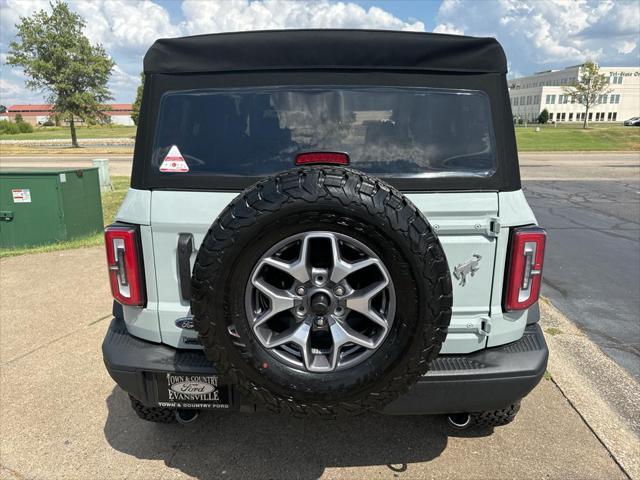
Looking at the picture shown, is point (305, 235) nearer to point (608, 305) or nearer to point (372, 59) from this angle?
point (372, 59)

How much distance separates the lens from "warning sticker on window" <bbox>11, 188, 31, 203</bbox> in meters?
6.67

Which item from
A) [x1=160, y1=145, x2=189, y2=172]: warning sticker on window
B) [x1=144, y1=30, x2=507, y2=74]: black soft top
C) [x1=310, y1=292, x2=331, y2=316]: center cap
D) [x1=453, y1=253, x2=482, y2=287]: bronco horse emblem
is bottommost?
[x1=310, y1=292, x2=331, y2=316]: center cap

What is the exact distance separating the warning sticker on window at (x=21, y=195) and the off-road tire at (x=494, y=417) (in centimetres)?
651

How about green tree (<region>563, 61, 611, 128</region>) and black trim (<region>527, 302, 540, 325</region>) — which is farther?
green tree (<region>563, 61, 611, 128</region>)

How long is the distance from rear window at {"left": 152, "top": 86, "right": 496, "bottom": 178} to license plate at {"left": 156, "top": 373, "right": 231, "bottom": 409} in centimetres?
97

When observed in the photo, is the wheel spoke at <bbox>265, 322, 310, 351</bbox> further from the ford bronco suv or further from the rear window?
the rear window

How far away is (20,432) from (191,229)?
6.07 feet

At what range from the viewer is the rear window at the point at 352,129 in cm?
226

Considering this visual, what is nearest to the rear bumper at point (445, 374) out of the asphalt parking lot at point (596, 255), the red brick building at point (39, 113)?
the asphalt parking lot at point (596, 255)

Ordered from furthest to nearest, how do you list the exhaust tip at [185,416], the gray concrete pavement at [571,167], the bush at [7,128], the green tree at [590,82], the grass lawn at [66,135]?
the bush at [7,128], the green tree at [590,82], the grass lawn at [66,135], the gray concrete pavement at [571,167], the exhaust tip at [185,416]

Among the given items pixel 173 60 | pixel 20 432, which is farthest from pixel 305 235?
pixel 20 432

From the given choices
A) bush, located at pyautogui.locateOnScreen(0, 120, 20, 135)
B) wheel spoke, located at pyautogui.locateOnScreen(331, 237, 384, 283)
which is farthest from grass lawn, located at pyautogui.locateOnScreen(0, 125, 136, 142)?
wheel spoke, located at pyautogui.locateOnScreen(331, 237, 384, 283)

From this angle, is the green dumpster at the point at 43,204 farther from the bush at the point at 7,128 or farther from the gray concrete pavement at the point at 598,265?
the bush at the point at 7,128

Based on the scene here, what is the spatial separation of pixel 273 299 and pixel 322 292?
20cm
